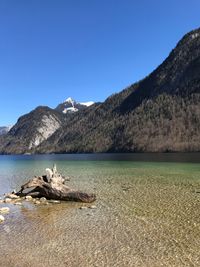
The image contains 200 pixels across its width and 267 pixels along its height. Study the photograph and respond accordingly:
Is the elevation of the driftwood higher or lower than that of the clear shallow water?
higher

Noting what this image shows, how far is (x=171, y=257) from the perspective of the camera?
14.1 metres

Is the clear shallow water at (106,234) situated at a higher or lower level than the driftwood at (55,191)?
lower

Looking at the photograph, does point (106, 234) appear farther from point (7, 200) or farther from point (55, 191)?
point (7, 200)

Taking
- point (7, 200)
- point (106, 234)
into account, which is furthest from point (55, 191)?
point (106, 234)

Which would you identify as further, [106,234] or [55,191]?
[55,191]

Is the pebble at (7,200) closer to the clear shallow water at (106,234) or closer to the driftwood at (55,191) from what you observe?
the driftwood at (55,191)

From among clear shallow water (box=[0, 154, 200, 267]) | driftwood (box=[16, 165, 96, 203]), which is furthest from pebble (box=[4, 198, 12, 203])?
clear shallow water (box=[0, 154, 200, 267])

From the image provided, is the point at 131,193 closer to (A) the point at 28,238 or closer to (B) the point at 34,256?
(A) the point at 28,238

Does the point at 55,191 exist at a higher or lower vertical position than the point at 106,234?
higher

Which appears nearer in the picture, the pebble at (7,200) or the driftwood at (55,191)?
the driftwood at (55,191)

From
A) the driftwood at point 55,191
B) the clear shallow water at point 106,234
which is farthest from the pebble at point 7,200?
the clear shallow water at point 106,234

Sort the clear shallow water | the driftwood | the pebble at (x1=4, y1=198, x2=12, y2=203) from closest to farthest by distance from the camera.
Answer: the clear shallow water
the driftwood
the pebble at (x1=4, y1=198, x2=12, y2=203)

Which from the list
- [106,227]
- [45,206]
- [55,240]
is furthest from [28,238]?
[45,206]

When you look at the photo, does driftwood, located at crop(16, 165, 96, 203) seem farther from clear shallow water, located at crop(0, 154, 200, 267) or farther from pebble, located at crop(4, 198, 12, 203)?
pebble, located at crop(4, 198, 12, 203)
